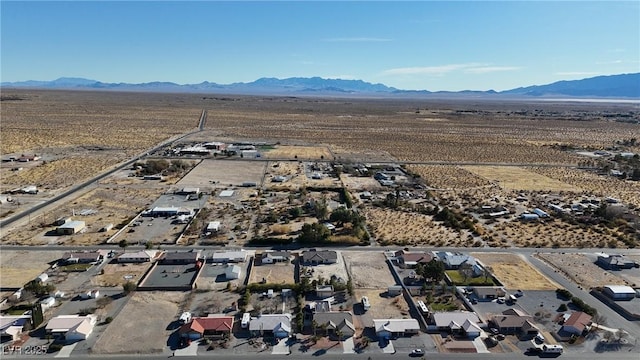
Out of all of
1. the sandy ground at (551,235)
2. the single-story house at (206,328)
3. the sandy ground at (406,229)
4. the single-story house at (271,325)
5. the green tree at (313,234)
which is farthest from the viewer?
the sandy ground at (551,235)

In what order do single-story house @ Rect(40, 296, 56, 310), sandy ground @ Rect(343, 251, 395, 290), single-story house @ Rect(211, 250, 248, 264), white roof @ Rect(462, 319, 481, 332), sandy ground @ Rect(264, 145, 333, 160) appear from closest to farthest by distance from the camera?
white roof @ Rect(462, 319, 481, 332) → single-story house @ Rect(40, 296, 56, 310) → sandy ground @ Rect(343, 251, 395, 290) → single-story house @ Rect(211, 250, 248, 264) → sandy ground @ Rect(264, 145, 333, 160)

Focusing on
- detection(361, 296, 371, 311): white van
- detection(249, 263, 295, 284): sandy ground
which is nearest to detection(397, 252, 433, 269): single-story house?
detection(361, 296, 371, 311): white van

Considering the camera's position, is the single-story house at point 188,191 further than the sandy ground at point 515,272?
Yes

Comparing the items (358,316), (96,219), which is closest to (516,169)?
(358,316)

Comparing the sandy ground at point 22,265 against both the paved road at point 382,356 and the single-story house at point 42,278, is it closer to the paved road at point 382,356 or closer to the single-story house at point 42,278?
the single-story house at point 42,278

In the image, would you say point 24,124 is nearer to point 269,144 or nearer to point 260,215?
point 269,144

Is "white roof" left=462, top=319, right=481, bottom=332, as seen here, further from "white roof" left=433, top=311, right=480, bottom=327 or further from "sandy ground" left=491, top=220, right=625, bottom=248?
"sandy ground" left=491, top=220, right=625, bottom=248

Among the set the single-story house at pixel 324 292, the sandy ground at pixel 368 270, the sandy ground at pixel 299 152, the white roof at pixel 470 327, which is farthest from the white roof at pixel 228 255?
the sandy ground at pixel 299 152
